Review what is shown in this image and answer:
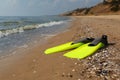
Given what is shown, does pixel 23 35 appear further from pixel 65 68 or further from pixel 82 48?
pixel 65 68

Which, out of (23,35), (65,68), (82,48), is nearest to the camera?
(65,68)

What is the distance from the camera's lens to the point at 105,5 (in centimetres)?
10038

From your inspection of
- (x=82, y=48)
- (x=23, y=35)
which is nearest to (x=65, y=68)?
Answer: (x=82, y=48)

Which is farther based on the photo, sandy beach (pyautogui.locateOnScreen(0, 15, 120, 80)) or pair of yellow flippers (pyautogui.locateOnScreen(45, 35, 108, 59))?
pair of yellow flippers (pyautogui.locateOnScreen(45, 35, 108, 59))

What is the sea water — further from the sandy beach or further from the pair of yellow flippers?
the pair of yellow flippers

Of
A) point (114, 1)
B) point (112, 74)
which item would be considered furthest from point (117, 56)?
point (114, 1)

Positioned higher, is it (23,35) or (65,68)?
(65,68)

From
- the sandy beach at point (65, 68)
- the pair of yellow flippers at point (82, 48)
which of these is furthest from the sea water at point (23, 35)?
the pair of yellow flippers at point (82, 48)

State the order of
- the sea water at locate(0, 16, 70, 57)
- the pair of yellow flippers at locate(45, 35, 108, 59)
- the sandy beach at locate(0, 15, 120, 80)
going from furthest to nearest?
the sea water at locate(0, 16, 70, 57) < the pair of yellow flippers at locate(45, 35, 108, 59) < the sandy beach at locate(0, 15, 120, 80)

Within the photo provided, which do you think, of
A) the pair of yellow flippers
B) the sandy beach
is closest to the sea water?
the sandy beach

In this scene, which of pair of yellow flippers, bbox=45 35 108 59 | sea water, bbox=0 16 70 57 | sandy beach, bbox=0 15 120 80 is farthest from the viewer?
sea water, bbox=0 16 70 57

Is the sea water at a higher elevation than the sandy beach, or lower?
lower

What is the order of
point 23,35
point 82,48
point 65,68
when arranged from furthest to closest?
point 23,35 < point 82,48 < point 65,68

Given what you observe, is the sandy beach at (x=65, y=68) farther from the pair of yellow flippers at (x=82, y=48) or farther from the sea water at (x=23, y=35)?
the sea water at (x=23, y=35)
